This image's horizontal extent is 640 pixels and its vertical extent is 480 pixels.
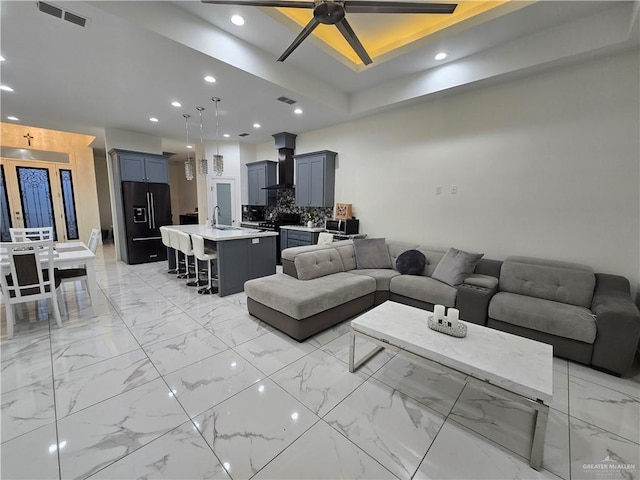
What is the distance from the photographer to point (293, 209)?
6.48m

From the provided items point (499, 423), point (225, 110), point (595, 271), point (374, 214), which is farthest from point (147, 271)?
point (595, 271)

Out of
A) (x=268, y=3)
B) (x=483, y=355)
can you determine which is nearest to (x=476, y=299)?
(x=483, y=355)

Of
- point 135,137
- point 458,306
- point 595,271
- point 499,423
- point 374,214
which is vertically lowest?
point 499,423

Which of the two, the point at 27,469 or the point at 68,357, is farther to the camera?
the point at 68,357

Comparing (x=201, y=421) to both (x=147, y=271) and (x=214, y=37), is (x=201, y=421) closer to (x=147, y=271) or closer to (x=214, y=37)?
(x=214, y=37)

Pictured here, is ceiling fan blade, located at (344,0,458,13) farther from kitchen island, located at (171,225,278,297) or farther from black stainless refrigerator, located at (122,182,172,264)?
black stainless refrigerator, located at (122,182,172,264)

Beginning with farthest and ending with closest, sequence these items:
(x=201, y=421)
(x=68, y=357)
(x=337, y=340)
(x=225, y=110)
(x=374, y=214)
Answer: (x=374, y=214)
(x=225, y=110)
(x=337, y=340)
(x=68, y=357)
(x=201, y=421)

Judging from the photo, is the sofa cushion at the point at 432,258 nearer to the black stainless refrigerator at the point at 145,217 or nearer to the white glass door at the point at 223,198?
the white glass door at the point at 223,198

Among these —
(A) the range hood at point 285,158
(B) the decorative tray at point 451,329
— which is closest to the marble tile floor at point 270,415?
(B) the decorative tray at point 451,329

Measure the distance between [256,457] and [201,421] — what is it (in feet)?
1.55

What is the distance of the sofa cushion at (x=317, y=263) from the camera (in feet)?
10.5

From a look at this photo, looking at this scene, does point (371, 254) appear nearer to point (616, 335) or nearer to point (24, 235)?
point (616, 335)

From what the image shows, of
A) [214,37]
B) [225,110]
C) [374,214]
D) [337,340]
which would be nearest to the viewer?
[337,340]

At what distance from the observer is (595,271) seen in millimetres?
2924
